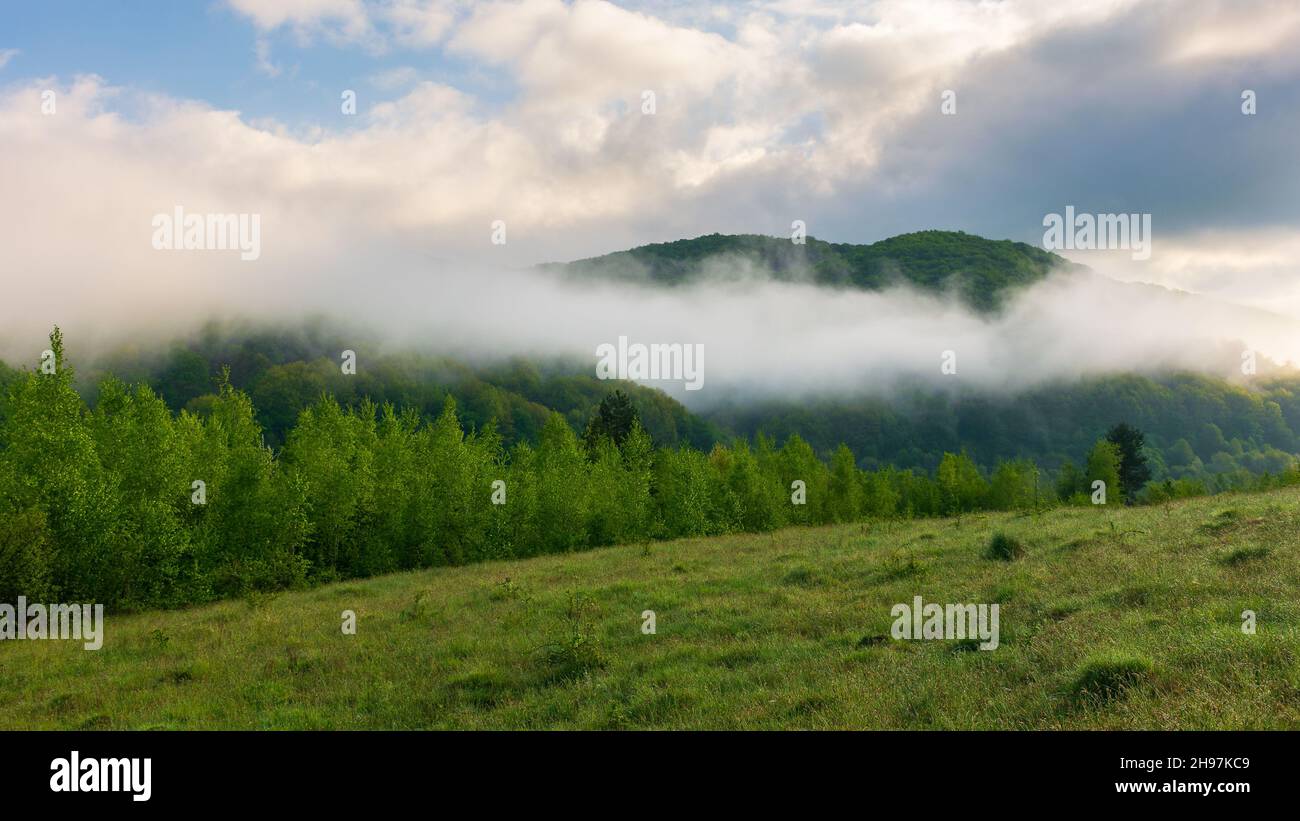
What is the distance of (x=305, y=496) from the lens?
137ft

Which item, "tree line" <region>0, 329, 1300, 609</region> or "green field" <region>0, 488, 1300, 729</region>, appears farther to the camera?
"tree line" <region>0, 329, 1300, 609</region>

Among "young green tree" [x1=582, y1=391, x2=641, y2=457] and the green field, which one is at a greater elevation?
"young green tree" [x1=582, y1=391, x2=641, y2=457]

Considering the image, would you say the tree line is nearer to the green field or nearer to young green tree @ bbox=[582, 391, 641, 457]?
young green tree @ bbox=[582, 391, 641, 457]

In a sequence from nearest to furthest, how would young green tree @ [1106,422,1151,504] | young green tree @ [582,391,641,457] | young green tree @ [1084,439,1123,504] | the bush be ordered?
the bush → young green tree @ [582,391,641,457] → young green tree @ [1084,439,1123,504] → young green tree @ [1106,422,1151,504]

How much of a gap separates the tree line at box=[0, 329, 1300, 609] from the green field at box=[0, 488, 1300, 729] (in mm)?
6146

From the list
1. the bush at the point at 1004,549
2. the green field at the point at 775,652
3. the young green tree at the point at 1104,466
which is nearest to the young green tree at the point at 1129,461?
the young green tree at the point at 1104,466

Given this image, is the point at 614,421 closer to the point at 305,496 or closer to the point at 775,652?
the point at 305,496

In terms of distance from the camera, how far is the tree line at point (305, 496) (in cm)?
3098

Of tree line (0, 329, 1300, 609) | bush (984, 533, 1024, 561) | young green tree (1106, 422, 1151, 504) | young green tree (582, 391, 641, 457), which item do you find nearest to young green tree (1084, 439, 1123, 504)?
tree line (0, 329, 1300, 609)

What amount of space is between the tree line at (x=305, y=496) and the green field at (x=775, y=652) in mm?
6146

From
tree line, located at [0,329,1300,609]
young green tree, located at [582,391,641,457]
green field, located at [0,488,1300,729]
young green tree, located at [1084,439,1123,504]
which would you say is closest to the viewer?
green field, located at [0,488,1300,729]

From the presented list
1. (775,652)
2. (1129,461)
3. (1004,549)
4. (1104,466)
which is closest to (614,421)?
(1104,466)

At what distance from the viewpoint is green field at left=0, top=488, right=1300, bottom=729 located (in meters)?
9.85
